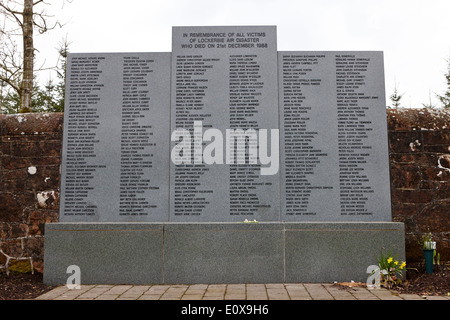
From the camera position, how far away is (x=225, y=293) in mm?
4734

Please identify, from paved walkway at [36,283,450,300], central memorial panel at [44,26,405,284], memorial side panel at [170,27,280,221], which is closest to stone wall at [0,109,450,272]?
central memorial panel at [44,26,405,284]

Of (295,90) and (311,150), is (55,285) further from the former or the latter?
(295,90)

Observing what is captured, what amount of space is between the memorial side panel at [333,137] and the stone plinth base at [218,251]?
55 centimetres

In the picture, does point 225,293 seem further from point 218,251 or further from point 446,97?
point 446,97

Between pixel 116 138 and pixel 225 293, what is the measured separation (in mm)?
3247

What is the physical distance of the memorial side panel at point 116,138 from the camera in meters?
6.04

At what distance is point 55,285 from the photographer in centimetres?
546

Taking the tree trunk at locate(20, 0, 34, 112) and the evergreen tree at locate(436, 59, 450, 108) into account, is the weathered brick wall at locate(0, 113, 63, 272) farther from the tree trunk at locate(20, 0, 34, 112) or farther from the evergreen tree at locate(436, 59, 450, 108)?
the evergreen tree at locate(436, 59, 450, 108)

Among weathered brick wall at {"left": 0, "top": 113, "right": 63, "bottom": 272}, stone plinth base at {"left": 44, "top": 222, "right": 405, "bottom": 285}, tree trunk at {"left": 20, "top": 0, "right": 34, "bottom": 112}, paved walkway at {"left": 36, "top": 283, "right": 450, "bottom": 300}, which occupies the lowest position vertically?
paved walkway at {"left": 36, "top": 283, "right": 450, "bottom": 300}

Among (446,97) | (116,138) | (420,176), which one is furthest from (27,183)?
(446,97)

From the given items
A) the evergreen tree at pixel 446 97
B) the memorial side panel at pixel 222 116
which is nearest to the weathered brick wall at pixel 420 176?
the memorial side panel at pixel 222 116

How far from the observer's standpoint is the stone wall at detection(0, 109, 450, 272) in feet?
20.1

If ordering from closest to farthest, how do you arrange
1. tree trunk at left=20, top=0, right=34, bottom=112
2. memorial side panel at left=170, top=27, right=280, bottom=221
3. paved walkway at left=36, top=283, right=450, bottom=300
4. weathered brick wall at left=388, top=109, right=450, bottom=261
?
paved walkway at left=36, top=283, right=450, bottom=300
memorial side panel at left=170, top=27, right=280, bottom=221
weathered brick wall at left=388, top=109, right=450, bottom=261
tree trunk at left=20, top=0, right=34, bottom=112

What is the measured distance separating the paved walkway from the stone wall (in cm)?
157
